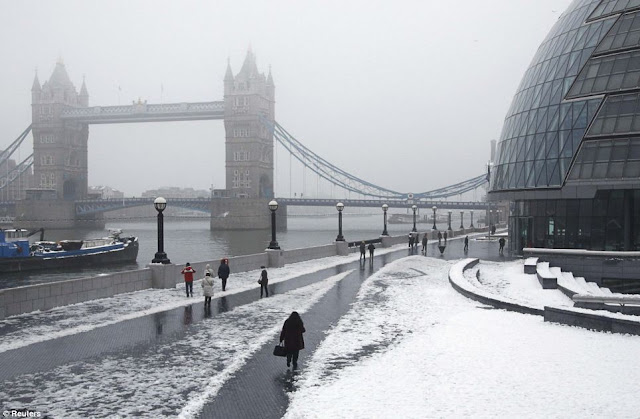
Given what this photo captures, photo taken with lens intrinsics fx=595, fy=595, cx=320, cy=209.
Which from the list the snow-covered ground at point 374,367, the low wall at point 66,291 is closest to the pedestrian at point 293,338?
the snow-covered ground at point 374,367

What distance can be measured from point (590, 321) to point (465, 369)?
543cm

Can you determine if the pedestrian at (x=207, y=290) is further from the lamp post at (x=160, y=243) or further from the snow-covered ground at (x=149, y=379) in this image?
the lamp post at (x=160, y=243)

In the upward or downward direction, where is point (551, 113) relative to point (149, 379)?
upward

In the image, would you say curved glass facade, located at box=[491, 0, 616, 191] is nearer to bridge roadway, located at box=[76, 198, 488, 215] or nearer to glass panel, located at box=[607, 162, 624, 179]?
glass panel, located at box=[607, 162, 624, 179]

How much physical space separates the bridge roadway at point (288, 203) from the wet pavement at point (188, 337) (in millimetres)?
105266

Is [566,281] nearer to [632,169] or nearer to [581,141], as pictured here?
[632,169]

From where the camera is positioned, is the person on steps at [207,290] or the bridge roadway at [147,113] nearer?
the person on steps at [207,290]

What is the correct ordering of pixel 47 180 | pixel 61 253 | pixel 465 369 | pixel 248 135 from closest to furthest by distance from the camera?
pixel 465 369 → pixel 61 253 → pixel 248 135 → pixel 47 180

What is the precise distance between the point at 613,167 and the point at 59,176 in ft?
550

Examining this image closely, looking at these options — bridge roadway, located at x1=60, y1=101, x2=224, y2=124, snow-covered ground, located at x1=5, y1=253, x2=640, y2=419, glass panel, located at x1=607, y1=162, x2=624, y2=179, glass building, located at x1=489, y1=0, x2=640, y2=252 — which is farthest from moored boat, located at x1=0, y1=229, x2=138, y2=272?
bridge roadway, located at x1=60, y1=101, x2=224, y2=124

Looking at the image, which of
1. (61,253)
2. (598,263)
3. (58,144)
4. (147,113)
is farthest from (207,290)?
(58,144)

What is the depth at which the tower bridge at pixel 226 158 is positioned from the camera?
451 feet

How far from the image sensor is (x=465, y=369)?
12703 millimetres

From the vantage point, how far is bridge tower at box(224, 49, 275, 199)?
155 meters
